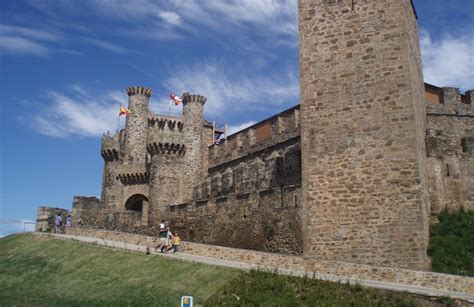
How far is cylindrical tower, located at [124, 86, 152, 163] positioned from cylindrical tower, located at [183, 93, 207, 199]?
15.3ft

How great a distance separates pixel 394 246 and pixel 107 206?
28845 millimetres

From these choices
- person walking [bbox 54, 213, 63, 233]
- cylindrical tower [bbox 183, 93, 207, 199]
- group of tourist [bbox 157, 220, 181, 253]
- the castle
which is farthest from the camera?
cylindrical tower [bbox 183, 93, 207, 199]

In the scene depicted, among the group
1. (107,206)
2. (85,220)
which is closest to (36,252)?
(85,220)

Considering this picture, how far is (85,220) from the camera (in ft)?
105

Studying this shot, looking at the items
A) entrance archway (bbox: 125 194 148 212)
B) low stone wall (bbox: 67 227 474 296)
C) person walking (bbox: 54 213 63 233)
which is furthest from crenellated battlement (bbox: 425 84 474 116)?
entrance archway (bbox: 125 194 148 212)

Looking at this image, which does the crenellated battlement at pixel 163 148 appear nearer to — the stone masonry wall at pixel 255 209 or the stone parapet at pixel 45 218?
the stone masonry wall at pixel 255 209

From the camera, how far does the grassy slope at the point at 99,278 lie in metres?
14.0

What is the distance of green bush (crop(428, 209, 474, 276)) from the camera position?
48.6 ft

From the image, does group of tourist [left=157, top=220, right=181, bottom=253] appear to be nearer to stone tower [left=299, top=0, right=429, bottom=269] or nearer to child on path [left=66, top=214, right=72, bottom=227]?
stone tower [left=299, top=0, right=429, bottom=269]

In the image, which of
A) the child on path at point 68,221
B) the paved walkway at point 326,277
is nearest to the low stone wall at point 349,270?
the paved walkway at point 326,277

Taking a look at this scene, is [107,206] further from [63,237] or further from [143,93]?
[63,237]

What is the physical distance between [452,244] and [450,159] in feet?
16.0

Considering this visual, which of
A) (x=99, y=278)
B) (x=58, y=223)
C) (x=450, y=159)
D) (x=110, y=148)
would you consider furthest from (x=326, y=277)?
(x=110, y=148)

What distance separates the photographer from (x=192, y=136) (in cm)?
3978
